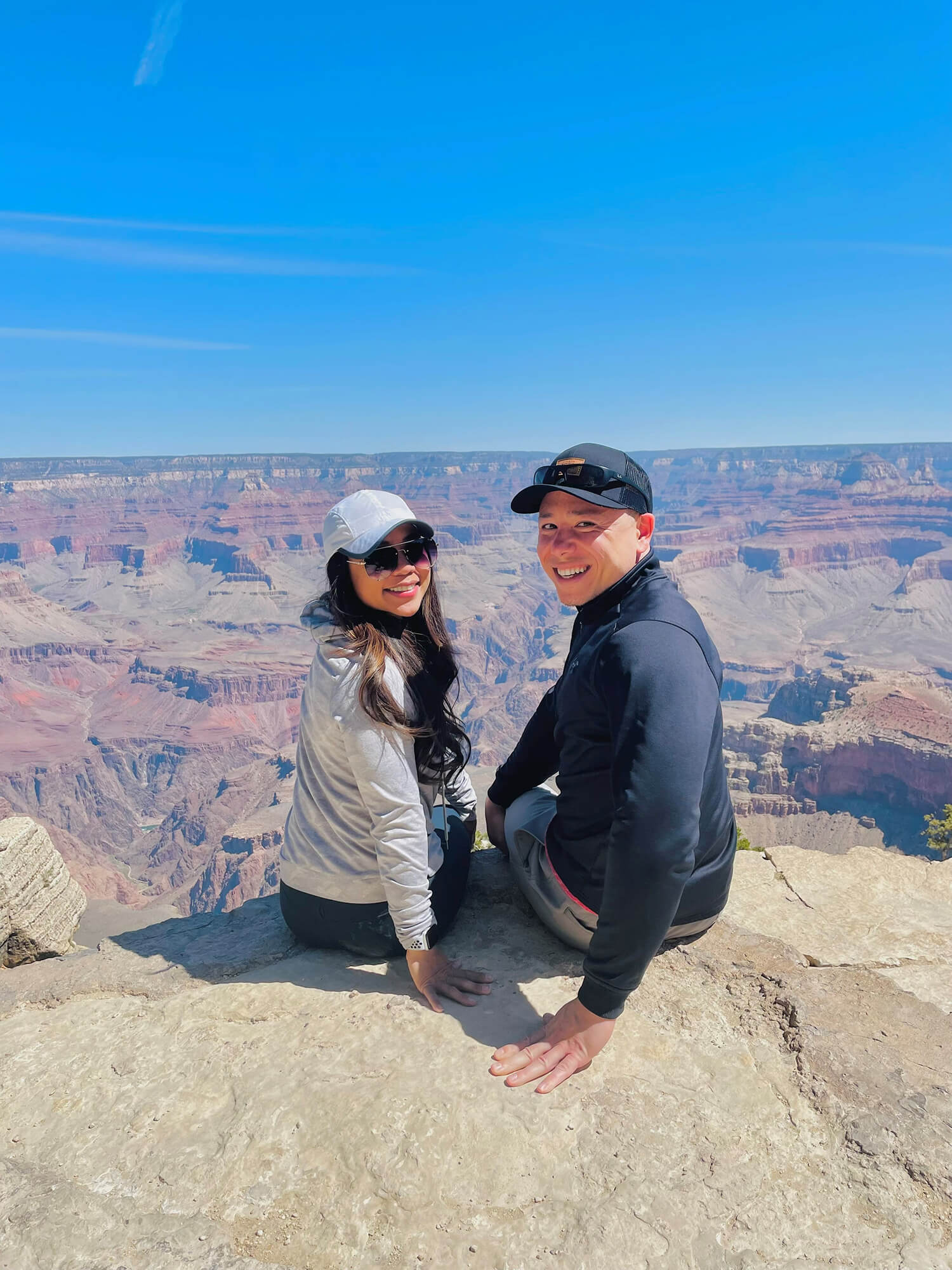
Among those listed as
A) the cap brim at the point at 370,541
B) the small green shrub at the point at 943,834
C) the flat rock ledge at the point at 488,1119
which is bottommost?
the small green shrub at the point at 943,834

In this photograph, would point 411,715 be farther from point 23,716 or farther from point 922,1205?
point 23,716

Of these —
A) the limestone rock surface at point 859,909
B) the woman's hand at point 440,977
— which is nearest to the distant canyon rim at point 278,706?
the woman's hand at point 440,977

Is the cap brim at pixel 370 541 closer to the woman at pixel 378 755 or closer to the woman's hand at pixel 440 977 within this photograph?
the woman at pixel 378 755

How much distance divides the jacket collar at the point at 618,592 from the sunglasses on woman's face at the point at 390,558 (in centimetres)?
84

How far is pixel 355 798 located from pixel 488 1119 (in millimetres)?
1384

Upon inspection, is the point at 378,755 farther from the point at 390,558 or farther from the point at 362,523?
the point at 362,523

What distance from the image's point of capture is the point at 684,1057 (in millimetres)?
2852

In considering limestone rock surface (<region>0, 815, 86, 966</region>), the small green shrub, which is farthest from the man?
the small green shrub

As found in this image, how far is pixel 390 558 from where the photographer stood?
11.0 ft

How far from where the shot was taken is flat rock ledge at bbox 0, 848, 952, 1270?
2158 millimetres

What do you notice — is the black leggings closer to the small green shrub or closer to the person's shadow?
the person's shadow

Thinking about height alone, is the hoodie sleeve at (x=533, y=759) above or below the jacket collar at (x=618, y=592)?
below

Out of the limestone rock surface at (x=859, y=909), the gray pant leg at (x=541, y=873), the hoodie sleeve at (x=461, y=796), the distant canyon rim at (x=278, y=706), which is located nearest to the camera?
the gray pant leg at (x=541, y=873)

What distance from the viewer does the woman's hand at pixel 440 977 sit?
3262 millimetres
